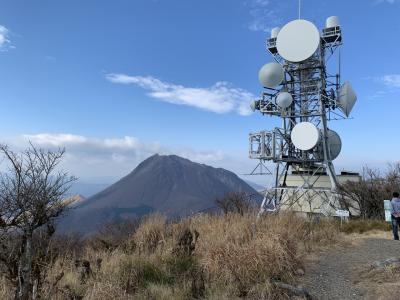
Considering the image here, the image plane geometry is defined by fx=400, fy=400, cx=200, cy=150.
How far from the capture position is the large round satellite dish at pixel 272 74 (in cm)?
3016

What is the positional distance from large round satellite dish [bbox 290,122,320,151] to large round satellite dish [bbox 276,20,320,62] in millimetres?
4946

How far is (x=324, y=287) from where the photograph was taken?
6797mm

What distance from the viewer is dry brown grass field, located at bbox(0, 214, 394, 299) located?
6.14 m

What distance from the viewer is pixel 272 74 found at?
30156 mm

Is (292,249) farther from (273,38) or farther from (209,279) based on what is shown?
(273,38)

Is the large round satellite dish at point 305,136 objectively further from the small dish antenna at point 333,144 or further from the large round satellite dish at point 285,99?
the small dish antenna at point 333,144

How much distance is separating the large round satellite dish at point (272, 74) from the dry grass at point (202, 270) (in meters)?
22.2

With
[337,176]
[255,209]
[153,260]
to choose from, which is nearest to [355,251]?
[255,209]

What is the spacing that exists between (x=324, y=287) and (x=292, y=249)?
39.8 inches

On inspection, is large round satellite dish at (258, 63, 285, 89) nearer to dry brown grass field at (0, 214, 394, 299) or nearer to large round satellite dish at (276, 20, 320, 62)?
large round satellite dish at (276, 20, 320, 62)

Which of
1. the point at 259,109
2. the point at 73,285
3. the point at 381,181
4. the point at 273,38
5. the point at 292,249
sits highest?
the point at 273,38

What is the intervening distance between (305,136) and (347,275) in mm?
20793

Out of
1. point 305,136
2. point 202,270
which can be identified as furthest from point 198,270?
point 305,136

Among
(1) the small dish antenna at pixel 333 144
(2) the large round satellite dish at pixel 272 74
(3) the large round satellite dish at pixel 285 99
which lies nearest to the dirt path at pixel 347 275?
(3) the large round satellite dish at pixel 285 99
